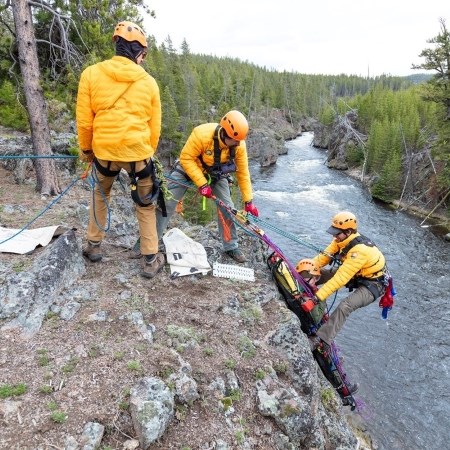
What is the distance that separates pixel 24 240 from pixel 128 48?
380 cm

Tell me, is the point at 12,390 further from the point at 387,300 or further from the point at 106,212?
the point at 387,300

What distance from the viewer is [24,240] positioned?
669cm

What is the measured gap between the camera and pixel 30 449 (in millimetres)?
3479

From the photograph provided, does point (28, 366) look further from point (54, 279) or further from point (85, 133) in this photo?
point (85, 133)

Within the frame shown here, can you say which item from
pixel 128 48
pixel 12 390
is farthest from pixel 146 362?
pixel 128 48

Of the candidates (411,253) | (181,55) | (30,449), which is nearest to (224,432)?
(30,449)

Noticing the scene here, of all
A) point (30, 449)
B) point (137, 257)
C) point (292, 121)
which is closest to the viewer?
point (30, 449)

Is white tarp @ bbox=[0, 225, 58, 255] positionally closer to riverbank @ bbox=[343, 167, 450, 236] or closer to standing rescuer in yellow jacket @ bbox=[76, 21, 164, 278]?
standing rescuer in yellow jacket @ bbox=[76, 21, 164, 278]

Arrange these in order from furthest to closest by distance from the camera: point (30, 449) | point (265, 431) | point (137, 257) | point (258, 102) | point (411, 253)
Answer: point (258, 102)
point (411, 253)
point (137, 257)
point (265, 431)
point (30, 449)

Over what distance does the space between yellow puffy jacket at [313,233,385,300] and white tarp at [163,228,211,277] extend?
251 centimetres

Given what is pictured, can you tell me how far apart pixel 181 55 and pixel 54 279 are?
66.8 metres

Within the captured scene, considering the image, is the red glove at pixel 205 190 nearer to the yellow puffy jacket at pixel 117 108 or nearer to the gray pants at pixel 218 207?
the gray pants at pixel 218 207

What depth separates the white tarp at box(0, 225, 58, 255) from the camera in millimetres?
6367

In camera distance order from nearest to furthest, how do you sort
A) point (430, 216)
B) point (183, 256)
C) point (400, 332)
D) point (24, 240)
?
point (24, 240)
point (183, 256)
point (400, 332)
point (430, 216)
